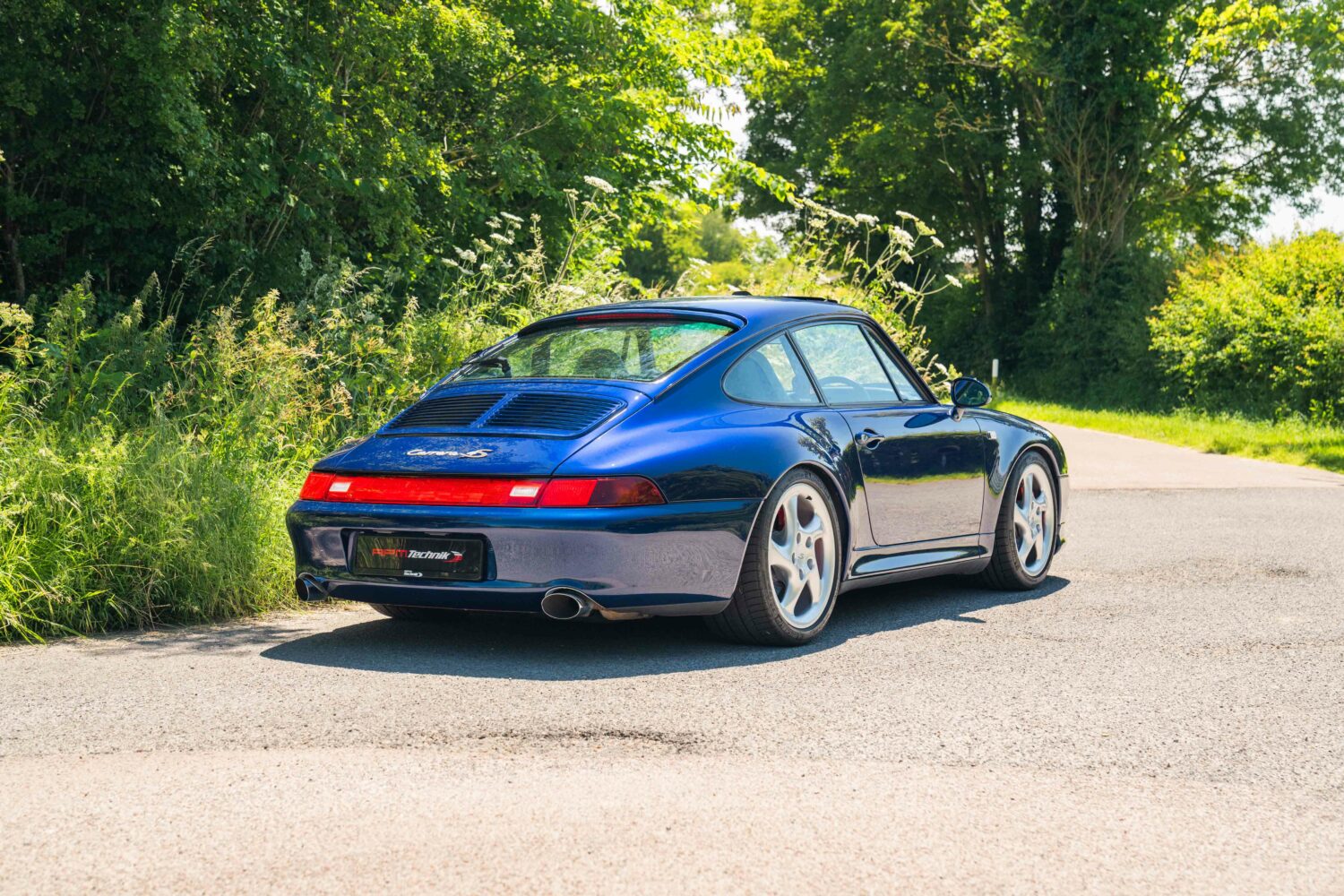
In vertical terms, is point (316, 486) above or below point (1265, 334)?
below

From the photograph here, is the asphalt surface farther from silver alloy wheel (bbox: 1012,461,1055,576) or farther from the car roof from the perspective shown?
the car roof

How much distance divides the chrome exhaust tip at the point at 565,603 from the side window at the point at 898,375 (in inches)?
94.5

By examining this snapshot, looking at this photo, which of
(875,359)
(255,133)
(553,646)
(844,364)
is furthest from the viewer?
(255,133)

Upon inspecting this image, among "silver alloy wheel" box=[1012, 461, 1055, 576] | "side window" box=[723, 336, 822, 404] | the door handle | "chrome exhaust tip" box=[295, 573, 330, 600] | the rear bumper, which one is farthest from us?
"silver alloy wheel" box=[1012, 461, 1055, 576]

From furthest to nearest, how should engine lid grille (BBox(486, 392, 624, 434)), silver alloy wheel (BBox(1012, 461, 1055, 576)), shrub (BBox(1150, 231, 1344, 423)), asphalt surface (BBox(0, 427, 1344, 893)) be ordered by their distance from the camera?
shrub (BBox(1150, 231, 1344, 423))
silver alloy wheel (BBox(1012, 461, 1055, 576))
engine lid grille (BBox(486, 392, 624, 434))
asphalt surface (BBox(0, 427, 1344, 893))

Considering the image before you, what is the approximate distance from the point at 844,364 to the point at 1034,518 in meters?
1.63

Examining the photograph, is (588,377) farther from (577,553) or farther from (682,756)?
(682,756)

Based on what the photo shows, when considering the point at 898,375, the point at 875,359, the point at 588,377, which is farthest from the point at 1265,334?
the point at 588,377

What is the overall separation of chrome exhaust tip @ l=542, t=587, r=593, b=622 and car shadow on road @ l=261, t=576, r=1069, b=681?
0.24m

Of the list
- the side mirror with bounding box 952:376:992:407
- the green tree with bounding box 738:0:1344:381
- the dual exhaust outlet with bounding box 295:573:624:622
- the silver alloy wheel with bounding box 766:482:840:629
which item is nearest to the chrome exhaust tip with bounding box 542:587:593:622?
the dual exhaust outlet with bounding box 295:573:624:622

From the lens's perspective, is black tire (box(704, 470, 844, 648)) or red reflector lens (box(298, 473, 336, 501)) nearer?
black tire (box(704, 470, 844, 648))

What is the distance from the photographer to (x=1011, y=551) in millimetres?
7699

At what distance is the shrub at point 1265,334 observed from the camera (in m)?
23.7

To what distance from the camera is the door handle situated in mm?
6625
